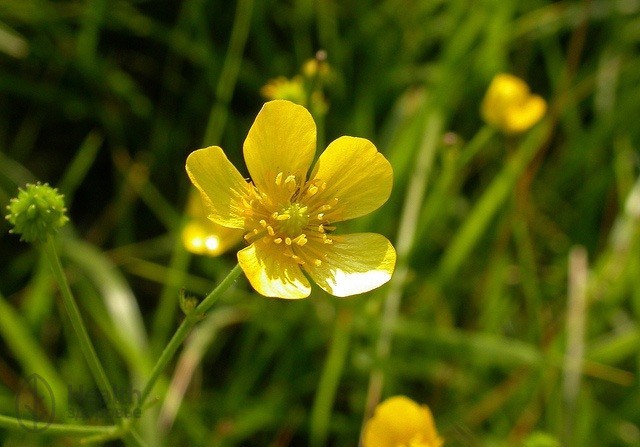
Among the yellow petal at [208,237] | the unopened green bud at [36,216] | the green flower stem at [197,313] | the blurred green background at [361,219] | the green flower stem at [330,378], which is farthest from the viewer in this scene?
the blurred green background at [361,219]

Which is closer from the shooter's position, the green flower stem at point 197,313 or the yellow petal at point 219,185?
the green flower stem at point 197,313

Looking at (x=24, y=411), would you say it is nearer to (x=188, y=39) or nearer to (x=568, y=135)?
(x=188, y=39)

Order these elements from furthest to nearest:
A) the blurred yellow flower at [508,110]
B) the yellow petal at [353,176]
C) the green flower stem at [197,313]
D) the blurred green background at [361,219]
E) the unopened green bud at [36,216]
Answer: the blurred yellow flower at [508,110]
the blurred green background at [361,219]
the yellow petal at [353,176]
the unopened green bud at [36,216]
the green flower stem at [197,313]

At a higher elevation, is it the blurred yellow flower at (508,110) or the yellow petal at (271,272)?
the blurred yellow flower at (508,110)

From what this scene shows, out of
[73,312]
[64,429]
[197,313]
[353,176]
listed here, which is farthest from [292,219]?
[64,429]

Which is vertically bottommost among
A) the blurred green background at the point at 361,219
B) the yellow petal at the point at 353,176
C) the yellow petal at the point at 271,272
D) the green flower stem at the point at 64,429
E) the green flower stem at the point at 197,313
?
the green flower stem at the point at 64,429

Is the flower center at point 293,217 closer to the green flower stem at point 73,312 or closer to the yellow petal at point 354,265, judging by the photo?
the yellow petal at point 354,265

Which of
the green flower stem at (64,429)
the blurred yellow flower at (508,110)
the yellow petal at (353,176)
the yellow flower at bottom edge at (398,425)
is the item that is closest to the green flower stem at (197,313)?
the green flower stem at (64,429)

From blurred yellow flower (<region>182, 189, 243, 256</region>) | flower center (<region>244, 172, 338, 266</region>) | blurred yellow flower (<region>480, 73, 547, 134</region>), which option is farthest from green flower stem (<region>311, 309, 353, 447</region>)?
blurred yellow flower (<region>480, 73, 547, 134</region>)
